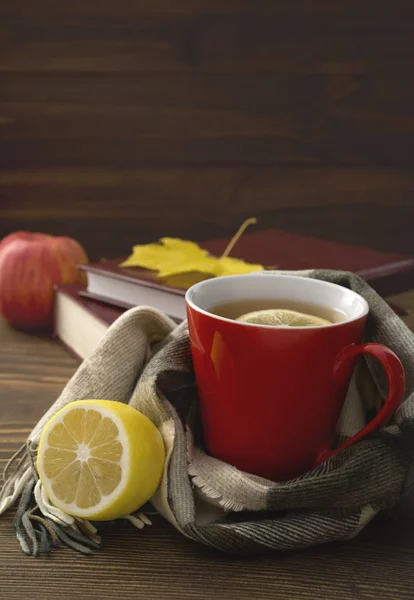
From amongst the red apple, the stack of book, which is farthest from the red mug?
the red apple

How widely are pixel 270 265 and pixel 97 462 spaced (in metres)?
0.50

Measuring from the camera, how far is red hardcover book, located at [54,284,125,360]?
0.81 meters

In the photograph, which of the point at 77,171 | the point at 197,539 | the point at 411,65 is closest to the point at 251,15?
the point at 411,65

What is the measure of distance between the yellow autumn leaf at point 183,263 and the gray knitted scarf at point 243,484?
0.29 metres

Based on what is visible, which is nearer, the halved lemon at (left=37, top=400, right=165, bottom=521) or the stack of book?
the halved lemon at (left=37, top=400, right=165, bottom=521)

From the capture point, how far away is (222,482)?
0.51 m

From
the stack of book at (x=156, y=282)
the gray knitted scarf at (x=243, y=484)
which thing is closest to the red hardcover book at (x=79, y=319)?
the stack of book at (x=156, y=282)

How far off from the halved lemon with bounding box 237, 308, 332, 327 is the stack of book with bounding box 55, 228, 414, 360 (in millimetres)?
268

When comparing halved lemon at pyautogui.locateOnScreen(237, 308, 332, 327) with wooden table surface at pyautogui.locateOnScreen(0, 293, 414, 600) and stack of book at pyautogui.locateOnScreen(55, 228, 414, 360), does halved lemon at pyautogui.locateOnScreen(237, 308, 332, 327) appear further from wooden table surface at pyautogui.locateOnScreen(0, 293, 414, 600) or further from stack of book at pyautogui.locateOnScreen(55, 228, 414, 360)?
stack of book at pyautogui.locateOnScreen(55, 228, 414, 360)

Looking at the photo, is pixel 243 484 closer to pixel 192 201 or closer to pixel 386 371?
pixel 386 371

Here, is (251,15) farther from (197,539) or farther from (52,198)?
(197,539)

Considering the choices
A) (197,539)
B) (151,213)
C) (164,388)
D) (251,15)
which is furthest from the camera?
(151,213)

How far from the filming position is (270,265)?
3.09ft

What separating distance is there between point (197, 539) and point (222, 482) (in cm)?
5
